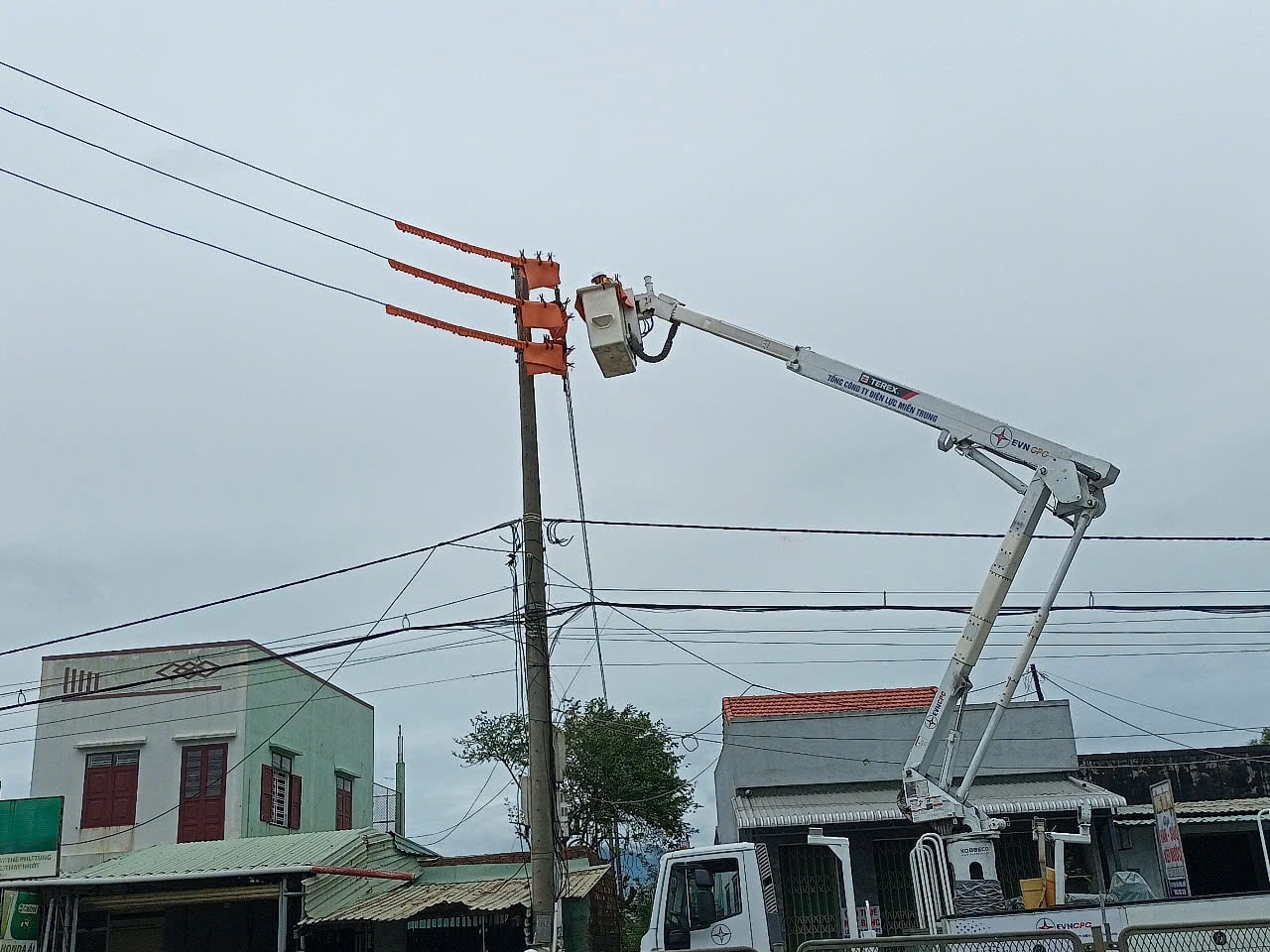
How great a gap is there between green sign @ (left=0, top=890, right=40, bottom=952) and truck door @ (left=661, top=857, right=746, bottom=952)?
16.0m

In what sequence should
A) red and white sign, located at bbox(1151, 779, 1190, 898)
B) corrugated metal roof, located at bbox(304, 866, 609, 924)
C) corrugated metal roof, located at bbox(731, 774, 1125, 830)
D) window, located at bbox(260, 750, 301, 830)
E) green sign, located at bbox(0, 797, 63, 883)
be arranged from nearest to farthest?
red and white sign, located at bbox(1151, 779, 1190, 898) → corrugated metal roof, located at bbox(304, 866, 609, 924) → corrugated metal roof, located at bbox(731, 774, 1125, 830) → green sign, located at bbox(0, 797, 63, 883) → window, located at bbox(260, 750, 301, 830)

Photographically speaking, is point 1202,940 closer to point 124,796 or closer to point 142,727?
point 124,796

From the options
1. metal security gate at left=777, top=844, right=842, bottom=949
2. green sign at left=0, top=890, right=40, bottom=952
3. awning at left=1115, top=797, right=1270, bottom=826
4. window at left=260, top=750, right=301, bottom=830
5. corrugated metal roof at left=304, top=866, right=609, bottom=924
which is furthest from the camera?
window at left=260, top=750, right=301, bottom=830

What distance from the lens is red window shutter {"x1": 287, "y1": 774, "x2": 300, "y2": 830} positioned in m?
30.3

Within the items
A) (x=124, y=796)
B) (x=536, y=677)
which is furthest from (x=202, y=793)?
(x=536, y=677)

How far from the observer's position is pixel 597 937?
23766mm

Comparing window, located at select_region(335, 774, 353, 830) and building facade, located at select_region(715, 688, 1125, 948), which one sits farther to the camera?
window, located at select_region(335, 774, 353, 830)

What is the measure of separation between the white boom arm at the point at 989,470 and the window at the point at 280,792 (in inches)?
726

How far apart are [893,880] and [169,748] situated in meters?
17.2

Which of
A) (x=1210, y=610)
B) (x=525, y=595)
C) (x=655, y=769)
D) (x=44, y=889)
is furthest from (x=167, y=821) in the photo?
(x=1210, y=610)

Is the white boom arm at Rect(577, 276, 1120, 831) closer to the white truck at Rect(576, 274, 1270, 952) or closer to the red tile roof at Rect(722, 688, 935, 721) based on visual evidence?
the white truck at Rect(576, 274, 1270, 952)

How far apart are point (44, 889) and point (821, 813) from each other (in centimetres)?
1487

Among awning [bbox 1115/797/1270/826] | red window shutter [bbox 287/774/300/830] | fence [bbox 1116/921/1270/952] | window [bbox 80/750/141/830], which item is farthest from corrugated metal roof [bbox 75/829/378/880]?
fence [bbox 1116/921/1270/952]

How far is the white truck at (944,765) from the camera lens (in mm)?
12844
